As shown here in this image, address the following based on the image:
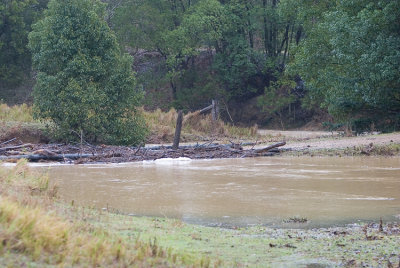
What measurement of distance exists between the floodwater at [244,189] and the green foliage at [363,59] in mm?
4502

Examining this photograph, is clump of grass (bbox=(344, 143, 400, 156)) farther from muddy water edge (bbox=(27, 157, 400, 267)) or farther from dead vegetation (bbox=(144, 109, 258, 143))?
dead vegetation (bbox=(144, 109, 258, 143))

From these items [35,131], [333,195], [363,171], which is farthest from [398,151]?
[35,131]

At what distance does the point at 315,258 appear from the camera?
621cm

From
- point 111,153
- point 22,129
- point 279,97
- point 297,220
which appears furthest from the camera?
point 279,97

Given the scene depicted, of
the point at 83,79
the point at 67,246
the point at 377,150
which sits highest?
the point at 83,79

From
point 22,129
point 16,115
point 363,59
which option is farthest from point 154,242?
point 16,115

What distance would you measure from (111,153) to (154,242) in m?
13.8

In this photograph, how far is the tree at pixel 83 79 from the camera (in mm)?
23875

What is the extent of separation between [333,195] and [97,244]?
6.66m

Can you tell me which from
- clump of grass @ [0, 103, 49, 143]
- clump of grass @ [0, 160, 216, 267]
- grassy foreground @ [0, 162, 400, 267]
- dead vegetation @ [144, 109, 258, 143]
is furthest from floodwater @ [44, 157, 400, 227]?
dead vegetation @ [144, 109, 258, 143]

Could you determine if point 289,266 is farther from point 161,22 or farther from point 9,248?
point 161,22

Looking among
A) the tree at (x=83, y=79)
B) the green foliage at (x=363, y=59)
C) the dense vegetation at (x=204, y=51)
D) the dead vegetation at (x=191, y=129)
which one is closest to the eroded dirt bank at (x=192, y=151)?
the green foliage at (x=363, y=59)

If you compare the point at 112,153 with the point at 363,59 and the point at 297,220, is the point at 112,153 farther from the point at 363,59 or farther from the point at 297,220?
the point at 297,220

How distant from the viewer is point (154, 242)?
572 cm
